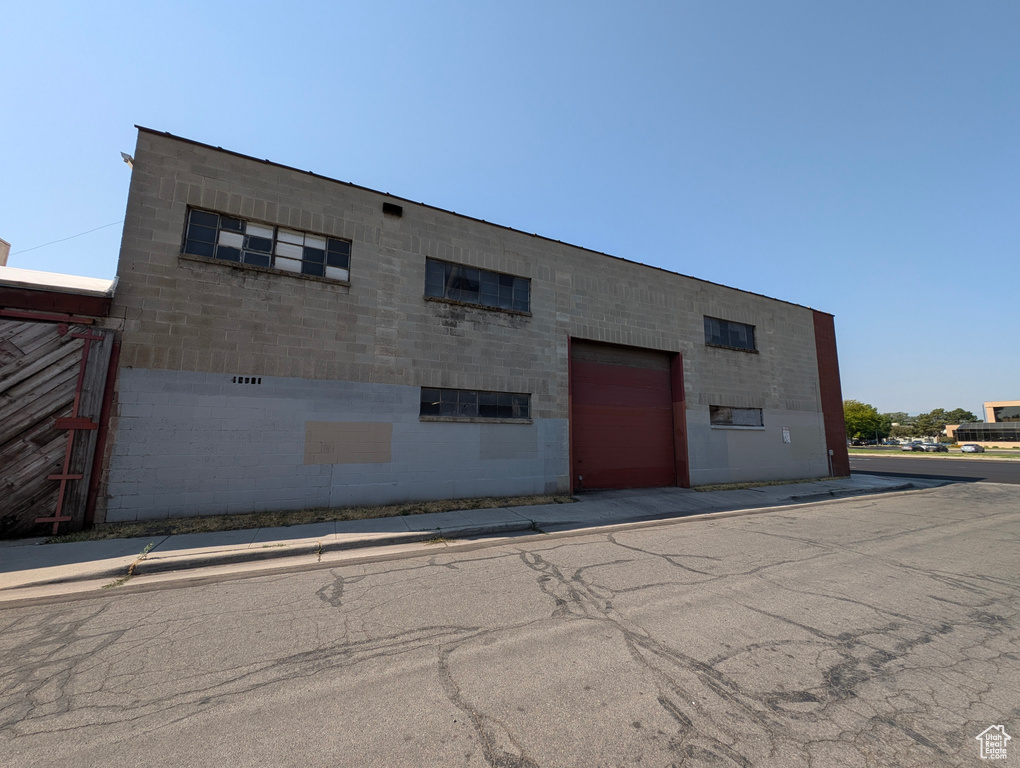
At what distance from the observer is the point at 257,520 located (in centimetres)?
849

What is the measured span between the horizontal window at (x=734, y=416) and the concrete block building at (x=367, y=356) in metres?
0.24

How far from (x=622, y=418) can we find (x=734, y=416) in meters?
5.66

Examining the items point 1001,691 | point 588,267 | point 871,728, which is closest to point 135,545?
point 871,728

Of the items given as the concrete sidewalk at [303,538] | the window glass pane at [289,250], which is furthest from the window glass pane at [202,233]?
the concrete sidewalk at [303,538]

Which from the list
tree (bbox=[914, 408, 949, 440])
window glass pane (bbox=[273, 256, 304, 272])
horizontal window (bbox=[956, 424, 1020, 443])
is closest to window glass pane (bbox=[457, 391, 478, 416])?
window glass pane (bbox=[273, 256, 304, 272])

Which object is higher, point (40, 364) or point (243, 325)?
point (243, 325)

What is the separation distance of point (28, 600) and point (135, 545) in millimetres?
2017

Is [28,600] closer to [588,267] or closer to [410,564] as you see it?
[410,564]

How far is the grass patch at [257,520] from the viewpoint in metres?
7.52

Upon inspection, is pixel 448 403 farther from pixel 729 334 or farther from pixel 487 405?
pixel 729 334

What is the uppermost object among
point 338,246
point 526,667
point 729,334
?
point 338,246

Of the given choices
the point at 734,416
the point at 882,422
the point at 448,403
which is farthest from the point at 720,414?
the point at 882,422

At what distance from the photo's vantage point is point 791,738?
2645 millimetres

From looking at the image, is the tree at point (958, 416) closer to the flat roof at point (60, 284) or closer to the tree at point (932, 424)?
the tree at point (932, 424)
